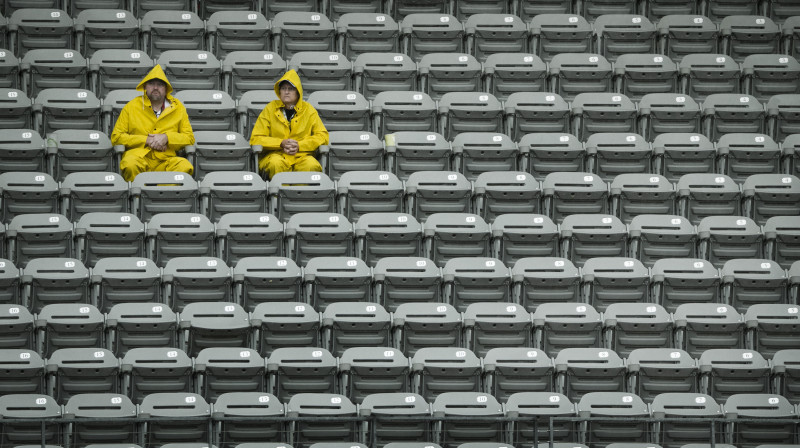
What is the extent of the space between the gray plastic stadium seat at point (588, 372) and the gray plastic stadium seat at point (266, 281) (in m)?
1.97

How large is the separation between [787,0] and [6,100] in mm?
7405

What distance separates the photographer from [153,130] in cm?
1097

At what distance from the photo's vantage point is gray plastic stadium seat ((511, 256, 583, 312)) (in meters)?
10.2

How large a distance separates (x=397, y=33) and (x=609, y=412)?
15.8 ft

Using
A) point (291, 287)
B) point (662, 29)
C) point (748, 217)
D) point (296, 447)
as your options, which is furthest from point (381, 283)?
point (662, 29)

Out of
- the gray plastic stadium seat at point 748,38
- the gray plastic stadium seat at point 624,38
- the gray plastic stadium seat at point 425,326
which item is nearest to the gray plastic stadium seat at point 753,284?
the gray plastic stadium seat at point 425,326

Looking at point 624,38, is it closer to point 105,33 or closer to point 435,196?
point 435,196

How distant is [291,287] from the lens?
997 cm

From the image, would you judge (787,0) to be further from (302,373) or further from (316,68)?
(302,373)

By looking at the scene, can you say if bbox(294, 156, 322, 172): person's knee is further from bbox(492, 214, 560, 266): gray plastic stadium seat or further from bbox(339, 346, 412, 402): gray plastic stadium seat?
bbox(339, 346, 412, 402): gray plastic stadium seat

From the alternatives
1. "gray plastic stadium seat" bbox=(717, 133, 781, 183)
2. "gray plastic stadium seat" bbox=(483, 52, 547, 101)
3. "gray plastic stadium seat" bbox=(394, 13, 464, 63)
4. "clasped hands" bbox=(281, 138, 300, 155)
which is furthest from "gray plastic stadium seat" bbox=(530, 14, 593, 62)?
"clasped hands" bbox=(281, 138, 300, 155)

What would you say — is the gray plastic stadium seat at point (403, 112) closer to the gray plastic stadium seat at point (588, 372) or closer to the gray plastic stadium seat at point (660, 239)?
the gray plastic stadium seat at point (660, 239)

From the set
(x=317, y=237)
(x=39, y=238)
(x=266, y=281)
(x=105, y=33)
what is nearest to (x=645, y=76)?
(x=317, y=237)

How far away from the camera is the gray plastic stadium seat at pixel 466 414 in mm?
8961
